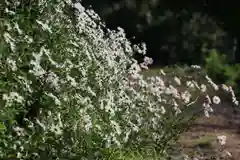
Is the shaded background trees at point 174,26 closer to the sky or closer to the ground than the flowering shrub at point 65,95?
closer to the sky

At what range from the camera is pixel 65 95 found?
3.95 metres

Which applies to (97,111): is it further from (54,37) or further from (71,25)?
(71,25)

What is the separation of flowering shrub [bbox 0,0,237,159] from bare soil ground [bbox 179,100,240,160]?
2.81ft

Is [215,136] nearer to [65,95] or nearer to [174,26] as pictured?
[65,95]

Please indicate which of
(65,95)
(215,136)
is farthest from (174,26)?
(65,95)

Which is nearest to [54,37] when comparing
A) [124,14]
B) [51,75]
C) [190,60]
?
[51,75]

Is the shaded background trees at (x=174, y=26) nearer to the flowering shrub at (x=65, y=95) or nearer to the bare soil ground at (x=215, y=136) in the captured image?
the bare soil ground at (x=215, y=136)

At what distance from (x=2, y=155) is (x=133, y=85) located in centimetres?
199

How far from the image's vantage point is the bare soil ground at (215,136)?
5852 millimetres

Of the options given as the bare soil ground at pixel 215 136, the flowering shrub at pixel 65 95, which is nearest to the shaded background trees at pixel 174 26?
the bare soil ground at pixel 215 136

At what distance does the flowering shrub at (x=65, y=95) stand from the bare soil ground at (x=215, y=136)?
0.86m

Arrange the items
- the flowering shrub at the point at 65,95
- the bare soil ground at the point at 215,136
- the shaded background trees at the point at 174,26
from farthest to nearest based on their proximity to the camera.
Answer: the shaded background trees at the point at 174,26, the bare soil ground at the point at 215,136, the flowering shrub at the point at 65,95

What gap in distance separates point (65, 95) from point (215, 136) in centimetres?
302

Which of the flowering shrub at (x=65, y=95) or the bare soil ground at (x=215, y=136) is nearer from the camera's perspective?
the flowering shrub at (x=65, y=95)
